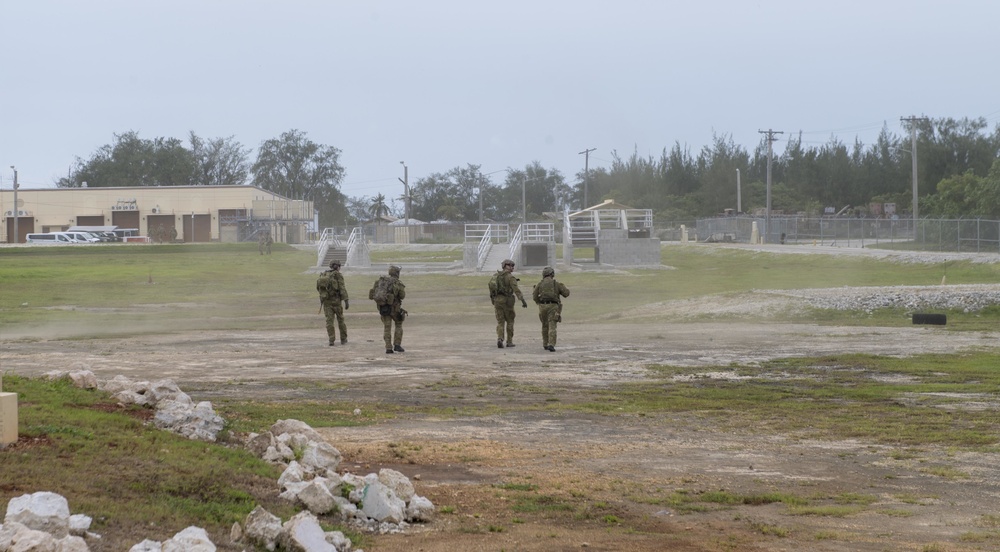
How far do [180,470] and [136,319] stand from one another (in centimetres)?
2630

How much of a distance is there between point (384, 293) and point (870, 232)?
64.8 m

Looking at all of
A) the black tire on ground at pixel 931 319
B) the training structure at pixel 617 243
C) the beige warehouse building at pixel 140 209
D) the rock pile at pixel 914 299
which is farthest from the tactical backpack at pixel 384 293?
the beige warehouse building at pixel 140 209

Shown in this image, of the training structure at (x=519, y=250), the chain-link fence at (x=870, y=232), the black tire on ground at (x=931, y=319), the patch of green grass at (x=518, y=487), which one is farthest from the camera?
the chain-link fence at (x=870, y=232)

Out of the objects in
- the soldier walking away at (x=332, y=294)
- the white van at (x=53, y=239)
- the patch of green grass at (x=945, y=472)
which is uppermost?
the white van at (x=53, y=239)

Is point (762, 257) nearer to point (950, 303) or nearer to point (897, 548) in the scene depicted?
point (950, 303)

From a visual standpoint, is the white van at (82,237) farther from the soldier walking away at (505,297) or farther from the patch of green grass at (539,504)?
the patch of green grass at (539,504)

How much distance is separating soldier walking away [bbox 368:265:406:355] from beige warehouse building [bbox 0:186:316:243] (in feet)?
279

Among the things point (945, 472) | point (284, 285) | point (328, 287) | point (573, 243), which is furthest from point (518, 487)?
point (573, 243)

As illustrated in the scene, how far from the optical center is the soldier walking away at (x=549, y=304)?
22359 millimetres

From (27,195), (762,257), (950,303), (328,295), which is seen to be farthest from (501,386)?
(27,195)

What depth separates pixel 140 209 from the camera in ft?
363

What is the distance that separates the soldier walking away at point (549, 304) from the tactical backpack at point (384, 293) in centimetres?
271

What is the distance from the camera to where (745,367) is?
19.8 metres

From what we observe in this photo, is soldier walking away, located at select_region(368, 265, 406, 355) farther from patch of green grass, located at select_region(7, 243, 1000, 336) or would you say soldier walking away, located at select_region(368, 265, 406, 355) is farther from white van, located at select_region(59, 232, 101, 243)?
white van, located at select_region(59, 232, 101, 243)
